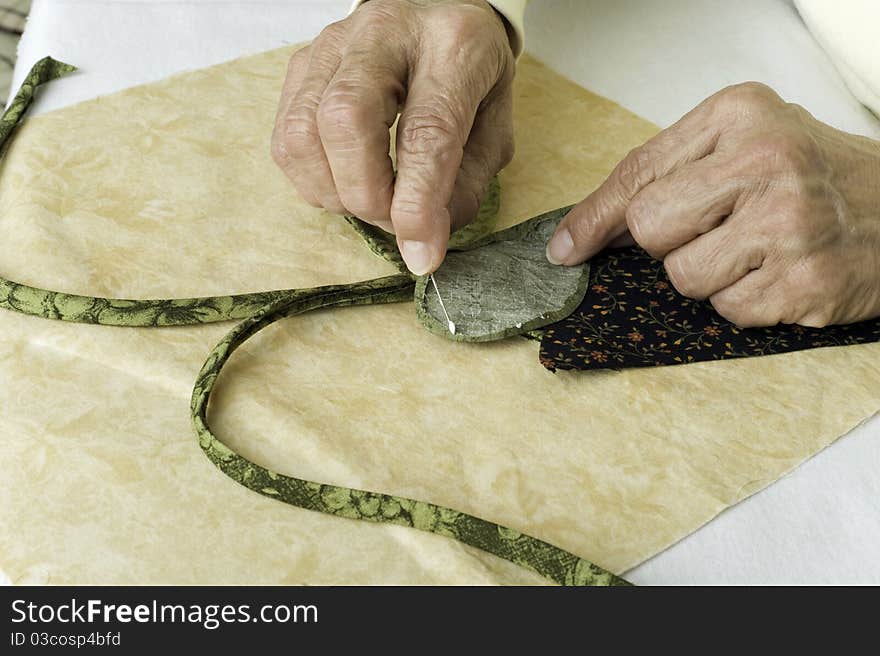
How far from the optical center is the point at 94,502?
0.70m

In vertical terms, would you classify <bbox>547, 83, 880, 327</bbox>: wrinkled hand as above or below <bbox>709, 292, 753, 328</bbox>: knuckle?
above

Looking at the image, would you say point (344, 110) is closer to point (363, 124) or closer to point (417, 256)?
point (363, 124)

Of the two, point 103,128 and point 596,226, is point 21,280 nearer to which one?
point 103,128

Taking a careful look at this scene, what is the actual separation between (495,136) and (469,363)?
0.27 m

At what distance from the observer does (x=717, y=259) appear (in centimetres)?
85

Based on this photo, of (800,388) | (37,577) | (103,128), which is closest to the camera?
(37,577)

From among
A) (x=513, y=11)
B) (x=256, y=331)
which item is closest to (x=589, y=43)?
(x=513, y=11)

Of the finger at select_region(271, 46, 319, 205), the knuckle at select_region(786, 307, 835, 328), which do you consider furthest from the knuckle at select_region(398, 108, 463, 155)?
the knuckle at select_region(786, 307, 835, 328)

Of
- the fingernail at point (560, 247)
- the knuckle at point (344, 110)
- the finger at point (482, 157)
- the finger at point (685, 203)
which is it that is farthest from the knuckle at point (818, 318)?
the knuckle at point (344, 110)

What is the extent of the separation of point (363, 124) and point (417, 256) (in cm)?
13

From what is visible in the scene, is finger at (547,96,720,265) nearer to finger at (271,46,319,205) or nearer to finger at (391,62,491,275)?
finger at (391,62,491,275)

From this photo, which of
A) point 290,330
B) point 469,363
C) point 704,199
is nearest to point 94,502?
point 290,330

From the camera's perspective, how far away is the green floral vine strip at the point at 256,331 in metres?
0.68

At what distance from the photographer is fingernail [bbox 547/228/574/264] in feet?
2.98
